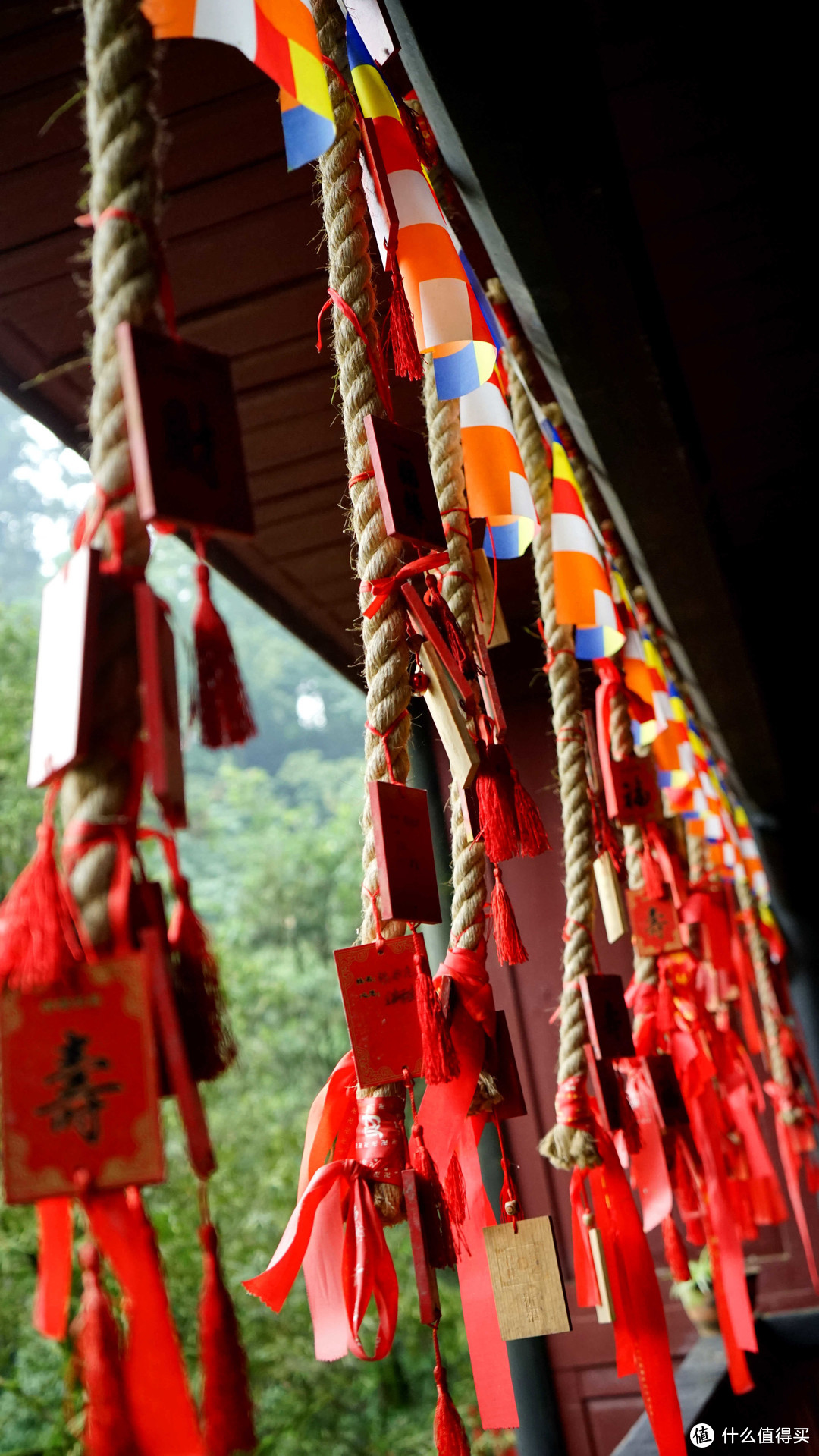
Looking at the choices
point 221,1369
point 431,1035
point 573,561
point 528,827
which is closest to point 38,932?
point 221,1369

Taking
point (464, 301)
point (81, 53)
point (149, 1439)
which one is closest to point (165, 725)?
point (149, 1439)

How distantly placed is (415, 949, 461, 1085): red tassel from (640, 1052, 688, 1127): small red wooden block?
0.55 metres

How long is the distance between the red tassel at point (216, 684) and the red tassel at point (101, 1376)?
17 centimetres

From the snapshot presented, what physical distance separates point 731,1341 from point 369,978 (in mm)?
955

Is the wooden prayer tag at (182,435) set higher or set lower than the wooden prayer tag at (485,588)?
lower

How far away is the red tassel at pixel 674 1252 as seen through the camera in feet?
3.43

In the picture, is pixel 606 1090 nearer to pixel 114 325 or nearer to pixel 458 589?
pixel 458 589

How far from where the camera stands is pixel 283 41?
585mm

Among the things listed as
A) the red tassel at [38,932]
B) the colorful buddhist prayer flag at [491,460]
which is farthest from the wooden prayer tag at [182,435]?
the colorful buddhist prayer flag at [491,460]

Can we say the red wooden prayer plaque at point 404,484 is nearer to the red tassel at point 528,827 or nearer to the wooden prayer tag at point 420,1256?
the red tassel at point 528,827

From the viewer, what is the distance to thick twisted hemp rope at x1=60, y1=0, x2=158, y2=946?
356mm

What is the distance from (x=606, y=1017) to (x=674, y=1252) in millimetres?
331

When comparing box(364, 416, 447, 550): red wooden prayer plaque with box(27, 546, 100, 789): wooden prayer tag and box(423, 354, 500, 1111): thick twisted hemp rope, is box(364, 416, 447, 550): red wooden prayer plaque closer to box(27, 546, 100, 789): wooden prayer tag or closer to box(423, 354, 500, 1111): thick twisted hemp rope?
box(423, 354, 500, 1111): thick twisted hemp rope

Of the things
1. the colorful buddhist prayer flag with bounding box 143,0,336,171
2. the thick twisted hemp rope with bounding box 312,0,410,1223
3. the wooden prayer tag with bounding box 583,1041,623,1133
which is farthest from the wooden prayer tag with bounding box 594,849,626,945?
the colorful buddhist prayer flag with bounding box 143,0,336,171
